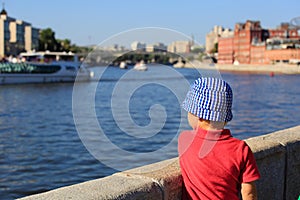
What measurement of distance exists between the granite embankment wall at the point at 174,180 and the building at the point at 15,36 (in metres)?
135

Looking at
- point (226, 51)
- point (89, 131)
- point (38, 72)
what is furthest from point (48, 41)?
point (89, 131)

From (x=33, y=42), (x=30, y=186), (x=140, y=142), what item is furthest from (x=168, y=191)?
(x=33, y=42)

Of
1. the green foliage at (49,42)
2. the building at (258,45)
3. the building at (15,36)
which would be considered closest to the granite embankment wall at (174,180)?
the building at (258,45)

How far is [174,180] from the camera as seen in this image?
3.25 meters

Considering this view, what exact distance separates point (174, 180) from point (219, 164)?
1.38 ft

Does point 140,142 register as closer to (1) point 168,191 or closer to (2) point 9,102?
(1) point 168,191

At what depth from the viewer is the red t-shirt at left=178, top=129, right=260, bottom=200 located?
2.92 metres

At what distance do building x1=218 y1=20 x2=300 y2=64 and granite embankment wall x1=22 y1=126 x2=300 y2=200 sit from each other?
12828 cm

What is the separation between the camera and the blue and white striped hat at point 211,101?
9.49 feet

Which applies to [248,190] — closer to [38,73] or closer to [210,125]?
[210,125]

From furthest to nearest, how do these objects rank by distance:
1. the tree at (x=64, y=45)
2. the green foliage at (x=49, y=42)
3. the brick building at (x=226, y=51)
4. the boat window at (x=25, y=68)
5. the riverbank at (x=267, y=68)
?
1. the brick building at (x=226, y=51)
2. the tree at (x=64, y=45)
3. the green foliage at (x=49, y=42)
4. the riverbank at (x=267, y=68)
5. the boat window at (x=25, y=68)

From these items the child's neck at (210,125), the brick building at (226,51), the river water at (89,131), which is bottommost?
the river water at (89,131)

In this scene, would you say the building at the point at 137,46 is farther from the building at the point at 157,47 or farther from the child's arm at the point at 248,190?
the child's arm at the point at 248,190

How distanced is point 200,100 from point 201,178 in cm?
48
